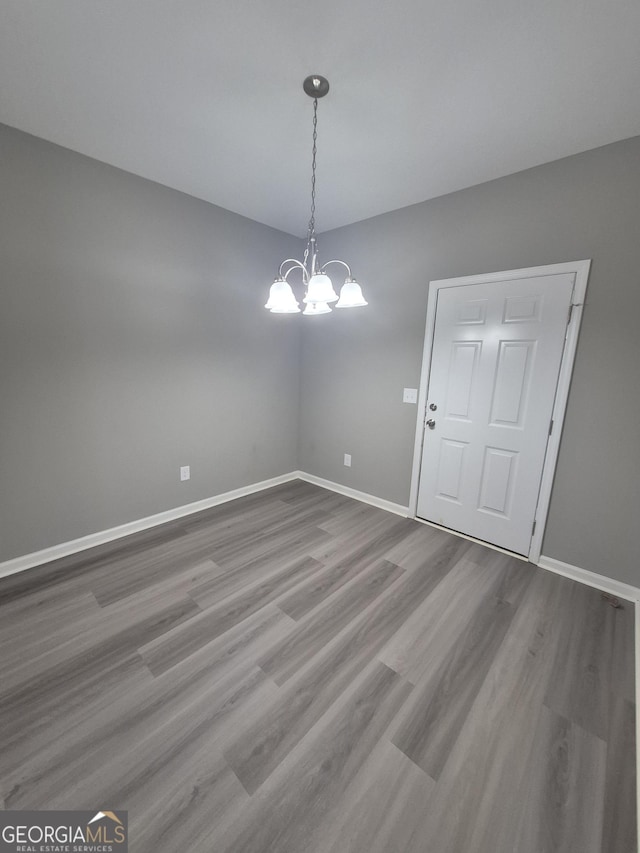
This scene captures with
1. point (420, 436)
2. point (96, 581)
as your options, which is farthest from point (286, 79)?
point (96, 581)

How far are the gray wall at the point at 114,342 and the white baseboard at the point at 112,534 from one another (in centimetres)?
6

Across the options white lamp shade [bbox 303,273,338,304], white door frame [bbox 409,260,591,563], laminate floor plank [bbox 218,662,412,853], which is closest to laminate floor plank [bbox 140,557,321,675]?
laminate floor plank [bbox 218,662,412,853]

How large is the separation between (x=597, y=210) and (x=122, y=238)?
3.21 meters

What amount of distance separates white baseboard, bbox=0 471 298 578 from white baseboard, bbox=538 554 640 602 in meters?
2.71

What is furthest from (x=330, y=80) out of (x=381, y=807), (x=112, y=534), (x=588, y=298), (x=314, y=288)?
(x=112, y=534)

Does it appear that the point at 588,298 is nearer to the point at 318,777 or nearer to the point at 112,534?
the point at 318,777

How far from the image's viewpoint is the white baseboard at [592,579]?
2.09 meters

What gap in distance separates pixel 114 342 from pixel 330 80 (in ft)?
6.90

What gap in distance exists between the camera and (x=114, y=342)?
96.3 inches

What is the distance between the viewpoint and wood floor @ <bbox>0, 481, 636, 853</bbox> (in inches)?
41.7

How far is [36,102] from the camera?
68.4 inches

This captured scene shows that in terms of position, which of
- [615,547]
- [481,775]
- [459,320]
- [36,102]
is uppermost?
[36,102]

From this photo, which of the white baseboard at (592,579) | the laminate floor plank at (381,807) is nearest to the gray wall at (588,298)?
the white baseboard at (592,579)

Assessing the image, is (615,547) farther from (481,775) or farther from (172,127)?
(172,127)
